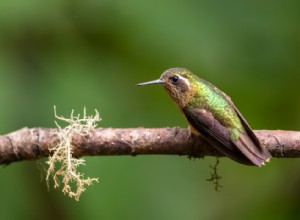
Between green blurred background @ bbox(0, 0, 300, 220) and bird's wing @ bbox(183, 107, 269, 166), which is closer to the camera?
bird's wing @ bbox(183, 107, 269, 166)

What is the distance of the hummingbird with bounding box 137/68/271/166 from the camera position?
9.28ft

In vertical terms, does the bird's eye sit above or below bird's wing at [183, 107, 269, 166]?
above

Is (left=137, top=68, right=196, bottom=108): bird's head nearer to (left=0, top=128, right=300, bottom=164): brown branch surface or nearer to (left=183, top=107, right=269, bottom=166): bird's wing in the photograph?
(left=183, top=107, right=269, bottom=166): bird's wing

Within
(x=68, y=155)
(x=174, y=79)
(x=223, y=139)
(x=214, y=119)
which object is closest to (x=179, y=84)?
(x=174, y=79)

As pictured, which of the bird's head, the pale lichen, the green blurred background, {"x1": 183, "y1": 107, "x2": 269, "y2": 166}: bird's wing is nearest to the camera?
{"x1": 183, "y1": 107, "x2": 269, "y2": 166}: bird's wing

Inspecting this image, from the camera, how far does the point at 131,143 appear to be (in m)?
2.89

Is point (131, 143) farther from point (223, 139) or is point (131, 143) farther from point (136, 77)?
point (136, 77)

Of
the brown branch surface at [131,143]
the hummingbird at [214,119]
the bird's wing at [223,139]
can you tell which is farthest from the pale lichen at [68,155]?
the bird's wing at [223,139]

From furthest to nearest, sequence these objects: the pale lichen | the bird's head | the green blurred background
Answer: the green blurred background, the bird's head, the pale lichen

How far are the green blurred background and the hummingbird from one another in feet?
1.45

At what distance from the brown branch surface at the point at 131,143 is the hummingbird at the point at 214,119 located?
0.22 ft

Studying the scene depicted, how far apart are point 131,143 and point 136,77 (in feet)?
3.36

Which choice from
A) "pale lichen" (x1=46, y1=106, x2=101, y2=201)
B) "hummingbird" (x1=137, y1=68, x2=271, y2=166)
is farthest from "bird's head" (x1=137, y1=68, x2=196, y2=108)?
"pale lichen" (x1=46, y1=106, x2=101, y2=201)

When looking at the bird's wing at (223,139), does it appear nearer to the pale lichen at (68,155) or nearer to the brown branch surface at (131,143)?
the brown branch surface at (131,143)
